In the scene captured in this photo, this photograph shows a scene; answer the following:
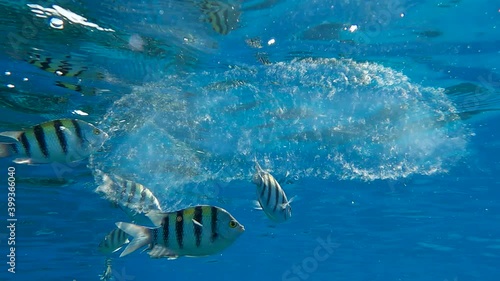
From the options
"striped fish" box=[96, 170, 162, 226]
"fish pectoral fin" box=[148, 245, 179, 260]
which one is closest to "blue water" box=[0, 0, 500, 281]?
"striped fish" box=[96, 170, 162, 226]

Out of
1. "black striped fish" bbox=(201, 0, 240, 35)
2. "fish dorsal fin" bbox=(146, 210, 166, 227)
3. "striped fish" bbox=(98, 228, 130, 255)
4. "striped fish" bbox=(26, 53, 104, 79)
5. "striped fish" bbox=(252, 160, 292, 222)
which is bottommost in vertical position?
"striped fish" bbox=(98, 228, 130, 255)

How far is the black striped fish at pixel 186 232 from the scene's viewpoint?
4.27 metres

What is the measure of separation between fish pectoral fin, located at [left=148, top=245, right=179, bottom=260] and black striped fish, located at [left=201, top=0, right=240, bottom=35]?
661 cm

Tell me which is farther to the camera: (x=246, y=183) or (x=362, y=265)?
(x=362, y=265)

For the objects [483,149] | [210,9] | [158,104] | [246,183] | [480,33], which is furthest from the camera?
[246,183]

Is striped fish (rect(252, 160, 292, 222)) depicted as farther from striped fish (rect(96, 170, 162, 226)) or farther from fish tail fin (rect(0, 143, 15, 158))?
fish tail fin (rect(0, 143, 15, 158))

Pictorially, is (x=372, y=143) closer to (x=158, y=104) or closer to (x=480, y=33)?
(x=480, y=33)

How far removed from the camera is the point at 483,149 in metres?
18.0

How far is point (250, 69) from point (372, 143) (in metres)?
8.58

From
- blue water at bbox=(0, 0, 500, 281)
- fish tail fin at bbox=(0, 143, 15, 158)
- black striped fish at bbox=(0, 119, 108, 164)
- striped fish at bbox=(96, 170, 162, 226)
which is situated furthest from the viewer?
blue water at bbox=(0, 0, 500, 281)

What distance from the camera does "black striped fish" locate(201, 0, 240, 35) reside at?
946 centimetres

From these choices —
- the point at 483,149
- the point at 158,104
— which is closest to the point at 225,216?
the point at 158,104

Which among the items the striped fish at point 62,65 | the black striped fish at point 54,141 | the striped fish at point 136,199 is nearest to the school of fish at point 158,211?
the black striped fish at point 54,141

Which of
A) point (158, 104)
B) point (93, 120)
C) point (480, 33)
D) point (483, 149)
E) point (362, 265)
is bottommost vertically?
point (362, 265)
